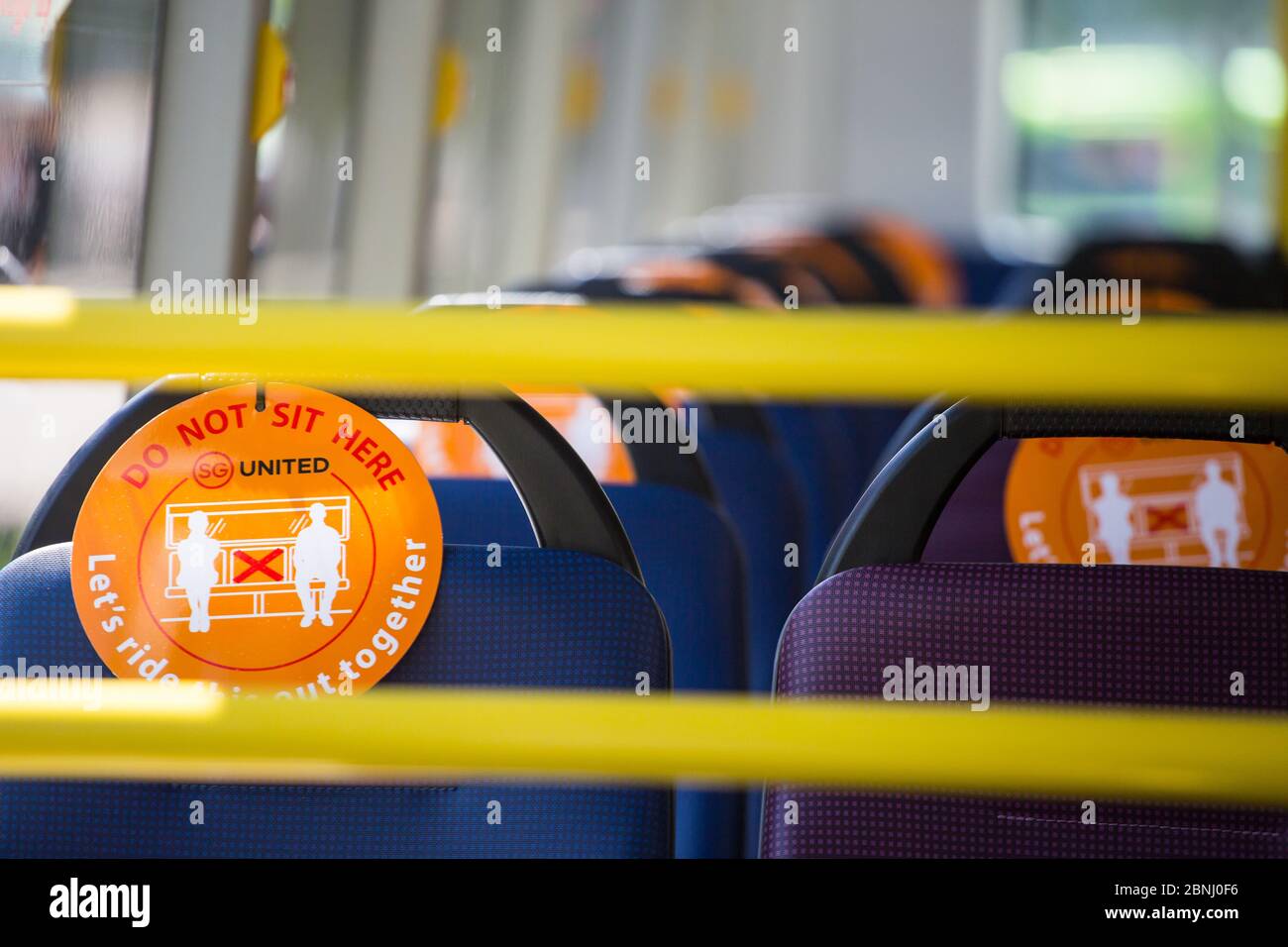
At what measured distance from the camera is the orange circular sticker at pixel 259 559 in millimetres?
902

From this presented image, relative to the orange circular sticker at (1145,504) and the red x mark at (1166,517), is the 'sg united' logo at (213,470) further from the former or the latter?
the red x mark at (1166,517)

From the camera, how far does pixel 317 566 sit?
901 millimetres

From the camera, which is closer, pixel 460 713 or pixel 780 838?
pixel 460 713

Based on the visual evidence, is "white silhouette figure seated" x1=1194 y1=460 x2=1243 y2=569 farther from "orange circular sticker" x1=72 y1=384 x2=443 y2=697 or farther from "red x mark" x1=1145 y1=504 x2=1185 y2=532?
"orange circular sticker" x1=72 y1=384 x2=443 y2=697

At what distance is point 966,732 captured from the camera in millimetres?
694

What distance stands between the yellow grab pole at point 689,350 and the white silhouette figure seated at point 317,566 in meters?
0.20

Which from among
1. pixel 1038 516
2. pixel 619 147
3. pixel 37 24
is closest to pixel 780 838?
pixel 1038 516

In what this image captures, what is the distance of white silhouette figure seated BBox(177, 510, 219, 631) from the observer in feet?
2.98

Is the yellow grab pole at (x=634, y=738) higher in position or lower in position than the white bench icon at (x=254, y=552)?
lower

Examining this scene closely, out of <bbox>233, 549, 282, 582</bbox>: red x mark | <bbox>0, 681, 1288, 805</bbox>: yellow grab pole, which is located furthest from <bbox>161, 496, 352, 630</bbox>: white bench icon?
<bbox>0, 681, 1288, 805</bbox>: yellow grab pole

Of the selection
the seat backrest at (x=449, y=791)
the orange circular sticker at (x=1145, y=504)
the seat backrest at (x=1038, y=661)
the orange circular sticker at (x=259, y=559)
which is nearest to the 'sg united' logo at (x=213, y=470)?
the orange circular sticker at (x=259, y=559)

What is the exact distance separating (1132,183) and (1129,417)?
8766mm

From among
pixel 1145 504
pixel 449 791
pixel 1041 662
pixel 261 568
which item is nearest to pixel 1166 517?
pixel 1145 504
